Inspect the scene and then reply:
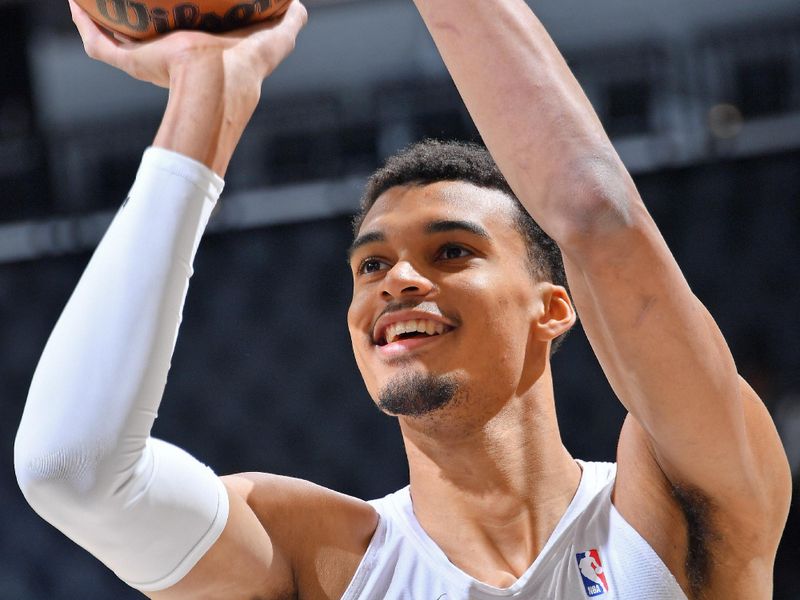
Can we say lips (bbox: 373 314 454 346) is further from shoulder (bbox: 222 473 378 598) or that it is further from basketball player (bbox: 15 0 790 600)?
shoulder (bbox: 222 473 378 598)

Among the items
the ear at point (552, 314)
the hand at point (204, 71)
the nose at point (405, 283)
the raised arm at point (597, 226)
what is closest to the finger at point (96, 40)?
the hand at point (204, 71)

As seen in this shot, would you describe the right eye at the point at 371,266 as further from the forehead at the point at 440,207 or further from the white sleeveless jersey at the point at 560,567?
the white sleeveless jersey at the point at 560,567

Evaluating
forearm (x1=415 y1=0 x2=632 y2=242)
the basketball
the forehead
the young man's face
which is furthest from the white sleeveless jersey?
the basketball

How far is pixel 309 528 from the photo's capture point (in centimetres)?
171

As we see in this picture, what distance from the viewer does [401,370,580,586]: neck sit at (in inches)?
68.9

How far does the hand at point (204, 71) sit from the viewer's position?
4.27ft

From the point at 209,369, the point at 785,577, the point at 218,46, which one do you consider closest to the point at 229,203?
the point at 209,369

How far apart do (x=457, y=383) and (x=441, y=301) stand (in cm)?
13

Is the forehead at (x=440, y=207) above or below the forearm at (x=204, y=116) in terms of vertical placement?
below

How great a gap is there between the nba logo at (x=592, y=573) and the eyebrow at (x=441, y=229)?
524 millimetres

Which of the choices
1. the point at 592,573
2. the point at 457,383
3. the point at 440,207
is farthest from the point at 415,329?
the point at 592,573

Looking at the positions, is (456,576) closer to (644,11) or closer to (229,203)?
(229,203)

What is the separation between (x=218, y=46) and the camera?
1366mm

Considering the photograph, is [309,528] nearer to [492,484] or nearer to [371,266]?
[492,484]
